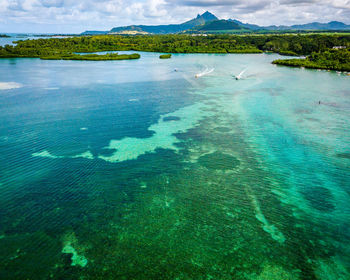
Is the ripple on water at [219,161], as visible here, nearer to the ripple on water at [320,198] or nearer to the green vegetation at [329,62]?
the ripple on water at [320,198]

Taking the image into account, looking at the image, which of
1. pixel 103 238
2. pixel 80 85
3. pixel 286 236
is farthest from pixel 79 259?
pixel 80 85

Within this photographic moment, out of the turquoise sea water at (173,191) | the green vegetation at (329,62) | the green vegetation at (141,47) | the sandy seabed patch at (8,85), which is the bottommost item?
the turquoise sea water at (173,191)

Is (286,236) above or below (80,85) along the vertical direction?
below

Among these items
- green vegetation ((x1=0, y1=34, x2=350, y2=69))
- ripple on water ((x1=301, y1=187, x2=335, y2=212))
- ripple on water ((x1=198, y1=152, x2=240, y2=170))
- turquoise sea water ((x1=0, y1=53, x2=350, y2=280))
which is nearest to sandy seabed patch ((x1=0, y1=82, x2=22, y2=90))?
turquoise sea water ((x1=0, y1=53, x2=350, y2=280))

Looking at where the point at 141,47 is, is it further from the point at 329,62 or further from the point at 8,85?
the point at 329,62

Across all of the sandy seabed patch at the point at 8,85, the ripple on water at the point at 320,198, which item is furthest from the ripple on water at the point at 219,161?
the sandy seabed patch at the point at 8,85

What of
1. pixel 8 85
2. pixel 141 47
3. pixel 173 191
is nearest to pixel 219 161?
pixel 173 191

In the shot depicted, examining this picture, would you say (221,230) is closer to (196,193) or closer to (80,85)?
(196,193)

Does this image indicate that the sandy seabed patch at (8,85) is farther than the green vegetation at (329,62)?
No

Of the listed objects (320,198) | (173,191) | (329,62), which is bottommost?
(320,198)
